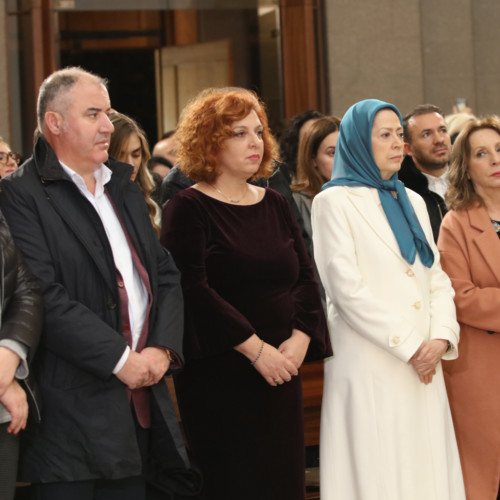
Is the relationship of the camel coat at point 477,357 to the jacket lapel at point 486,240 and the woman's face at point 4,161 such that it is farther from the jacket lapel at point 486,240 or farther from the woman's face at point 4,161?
the woman's face at point 4,161

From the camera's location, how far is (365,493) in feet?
10.5

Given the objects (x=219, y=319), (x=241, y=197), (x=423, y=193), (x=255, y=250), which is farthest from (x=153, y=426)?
(x=423, y=193)

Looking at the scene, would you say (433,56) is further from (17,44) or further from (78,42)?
(78,42)

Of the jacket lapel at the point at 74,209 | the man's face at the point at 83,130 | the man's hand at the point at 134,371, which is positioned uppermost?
the man's face at the point at 83,130

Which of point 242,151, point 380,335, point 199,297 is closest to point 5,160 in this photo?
point 242,151

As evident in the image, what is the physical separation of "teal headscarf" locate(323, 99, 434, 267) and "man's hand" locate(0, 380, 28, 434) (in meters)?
1.44

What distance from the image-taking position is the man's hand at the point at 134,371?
2.73 m

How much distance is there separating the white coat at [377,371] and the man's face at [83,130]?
0.88 metres

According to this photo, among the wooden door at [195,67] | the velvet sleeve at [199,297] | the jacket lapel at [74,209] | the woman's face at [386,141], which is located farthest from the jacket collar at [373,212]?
the wooden door at [195,67]

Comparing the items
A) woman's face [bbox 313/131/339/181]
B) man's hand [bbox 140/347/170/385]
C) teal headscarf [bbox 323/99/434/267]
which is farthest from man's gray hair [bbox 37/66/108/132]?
woman's face [bbox 313/131/339/181]

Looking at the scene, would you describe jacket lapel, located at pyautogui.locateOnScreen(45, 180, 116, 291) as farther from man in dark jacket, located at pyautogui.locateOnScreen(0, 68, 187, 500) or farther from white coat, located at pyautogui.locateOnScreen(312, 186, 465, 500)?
white coat, located at pyautogui.locateOnScreen(312, 186, 465, 500)

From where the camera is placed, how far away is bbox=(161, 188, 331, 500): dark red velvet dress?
3137 mm

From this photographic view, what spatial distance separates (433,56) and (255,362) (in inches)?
204

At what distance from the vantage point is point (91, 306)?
280 centimetres
